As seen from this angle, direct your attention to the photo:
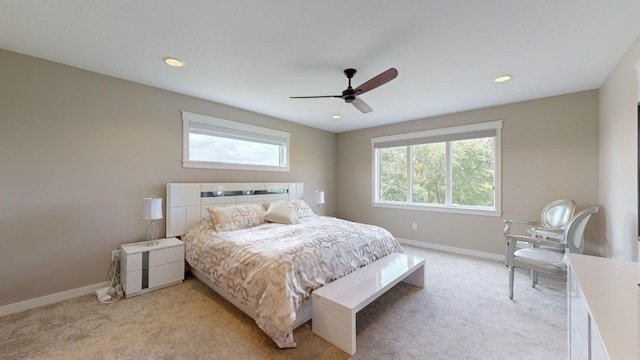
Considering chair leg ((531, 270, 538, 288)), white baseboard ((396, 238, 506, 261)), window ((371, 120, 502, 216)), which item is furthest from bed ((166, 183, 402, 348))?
window ((371, 120, 502, 216))

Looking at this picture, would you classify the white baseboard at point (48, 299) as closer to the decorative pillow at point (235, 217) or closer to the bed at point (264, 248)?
the bed at point (264, 248)

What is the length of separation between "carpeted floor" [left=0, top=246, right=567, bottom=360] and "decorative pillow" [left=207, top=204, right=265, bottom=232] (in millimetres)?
785

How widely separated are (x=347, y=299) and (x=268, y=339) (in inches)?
28.3

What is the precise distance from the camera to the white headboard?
3.19 metres

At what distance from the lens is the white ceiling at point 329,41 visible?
1675 mm

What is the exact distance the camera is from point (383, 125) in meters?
5.11

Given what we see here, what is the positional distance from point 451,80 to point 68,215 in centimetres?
449

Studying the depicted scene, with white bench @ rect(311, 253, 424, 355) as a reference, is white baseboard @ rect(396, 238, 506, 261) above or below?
below

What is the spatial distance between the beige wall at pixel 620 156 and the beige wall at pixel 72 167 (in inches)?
189

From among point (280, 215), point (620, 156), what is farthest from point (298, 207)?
point (620, 156)

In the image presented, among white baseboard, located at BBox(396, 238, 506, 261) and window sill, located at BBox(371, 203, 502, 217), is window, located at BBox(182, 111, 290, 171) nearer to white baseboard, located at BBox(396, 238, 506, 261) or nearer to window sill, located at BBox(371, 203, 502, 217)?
window sill, located at BBox(371, 203, 502, 217)

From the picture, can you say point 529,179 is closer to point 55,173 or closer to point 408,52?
point 408,52

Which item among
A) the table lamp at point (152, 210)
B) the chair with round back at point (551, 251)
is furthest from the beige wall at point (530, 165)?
the table lamp at point (152, 210)

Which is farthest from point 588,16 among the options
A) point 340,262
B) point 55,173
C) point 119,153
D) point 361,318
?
point 55,173
